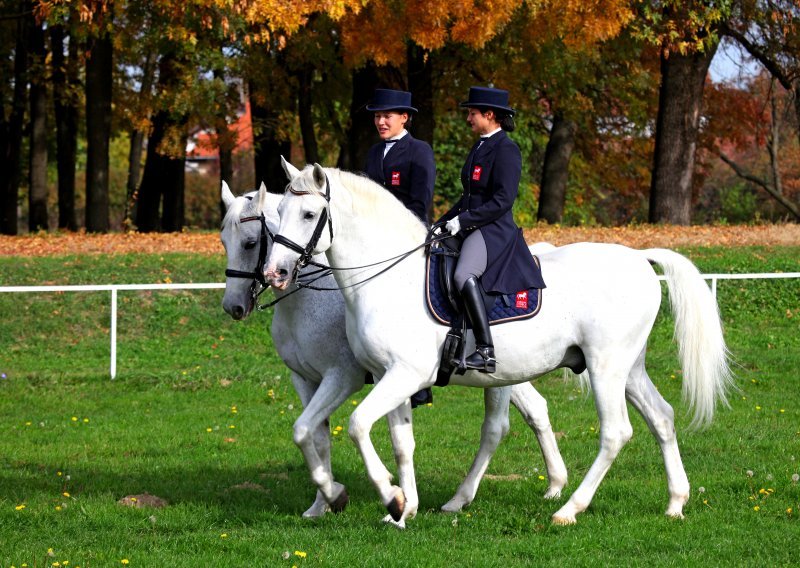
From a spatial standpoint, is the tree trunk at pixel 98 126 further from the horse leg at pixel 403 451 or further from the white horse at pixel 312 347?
the horse leg at pixel 403 451

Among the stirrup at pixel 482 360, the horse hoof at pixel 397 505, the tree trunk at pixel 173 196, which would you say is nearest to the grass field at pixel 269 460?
the horse hoof at pixel 397 505

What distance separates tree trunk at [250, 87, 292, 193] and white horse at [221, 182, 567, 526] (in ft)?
64.2

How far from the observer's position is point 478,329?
7.80 m

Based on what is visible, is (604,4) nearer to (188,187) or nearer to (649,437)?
(649,437)

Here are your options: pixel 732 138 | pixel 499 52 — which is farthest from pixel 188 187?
pixel 499 52

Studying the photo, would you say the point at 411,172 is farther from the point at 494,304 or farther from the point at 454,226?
the point at 494,304

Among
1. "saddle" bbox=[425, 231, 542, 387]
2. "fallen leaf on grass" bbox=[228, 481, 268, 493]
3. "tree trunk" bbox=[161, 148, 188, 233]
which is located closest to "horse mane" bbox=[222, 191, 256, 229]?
"saddle" bbox=[425, 231, 542, 387]

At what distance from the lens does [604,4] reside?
69.5 feet

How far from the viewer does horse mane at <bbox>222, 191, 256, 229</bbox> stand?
833 centimetres

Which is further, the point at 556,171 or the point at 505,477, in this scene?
the point at 556,171

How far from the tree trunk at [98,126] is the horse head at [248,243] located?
18.4m

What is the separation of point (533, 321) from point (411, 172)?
5.17ft

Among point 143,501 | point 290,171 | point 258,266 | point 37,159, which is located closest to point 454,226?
point 290,171

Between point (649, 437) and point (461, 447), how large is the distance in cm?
186
